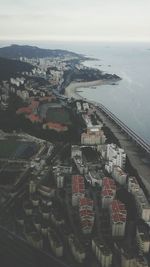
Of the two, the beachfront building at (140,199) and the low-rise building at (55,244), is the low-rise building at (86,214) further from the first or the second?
the beachfront building at (140,199)

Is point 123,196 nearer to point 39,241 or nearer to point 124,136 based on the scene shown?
point 39,241

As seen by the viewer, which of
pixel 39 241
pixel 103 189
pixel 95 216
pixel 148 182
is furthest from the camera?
pixel 148 182

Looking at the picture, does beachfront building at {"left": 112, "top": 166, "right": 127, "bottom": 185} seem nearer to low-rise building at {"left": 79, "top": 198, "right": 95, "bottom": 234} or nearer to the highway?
low-rise building at {"left": 79, "top": 198, "right": 95, "bottom": 234}

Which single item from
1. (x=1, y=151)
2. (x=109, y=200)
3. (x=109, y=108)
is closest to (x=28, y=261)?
(x=109, y=200)

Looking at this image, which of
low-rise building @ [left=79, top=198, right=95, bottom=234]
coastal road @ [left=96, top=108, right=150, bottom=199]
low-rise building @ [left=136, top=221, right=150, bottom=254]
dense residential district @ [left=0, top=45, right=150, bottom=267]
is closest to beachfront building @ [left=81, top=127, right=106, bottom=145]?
dense residential district @ [left=0, top=45, right=150, bottom=267]

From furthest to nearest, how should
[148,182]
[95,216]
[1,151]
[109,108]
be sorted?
[109,108] → [1,151] → [148,182] → [95,216]

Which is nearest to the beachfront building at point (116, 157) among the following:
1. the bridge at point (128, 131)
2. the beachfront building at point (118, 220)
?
the bridge at point (128, 131)
